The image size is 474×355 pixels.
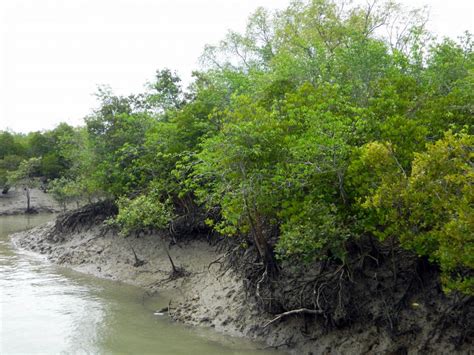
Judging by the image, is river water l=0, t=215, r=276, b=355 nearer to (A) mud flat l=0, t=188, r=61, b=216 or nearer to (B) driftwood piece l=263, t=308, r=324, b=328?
(B) driftwood piece l=263, t=308, r=324, b=328

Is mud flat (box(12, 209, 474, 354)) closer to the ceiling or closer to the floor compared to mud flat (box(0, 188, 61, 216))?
closer to the floor

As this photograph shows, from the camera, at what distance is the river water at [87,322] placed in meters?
12.1

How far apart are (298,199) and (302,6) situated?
18.7 metres

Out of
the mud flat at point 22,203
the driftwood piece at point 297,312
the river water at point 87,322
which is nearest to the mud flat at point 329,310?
the driftwood piece at point 297,312

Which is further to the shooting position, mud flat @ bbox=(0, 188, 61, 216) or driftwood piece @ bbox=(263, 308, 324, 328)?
mud flat @ bbox=(0, 188, 61, 216)

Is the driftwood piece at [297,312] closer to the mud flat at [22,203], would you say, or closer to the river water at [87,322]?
the river water at [87,322]

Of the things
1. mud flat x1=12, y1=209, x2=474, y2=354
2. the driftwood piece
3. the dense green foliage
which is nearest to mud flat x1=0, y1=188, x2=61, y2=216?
the dense green foliage

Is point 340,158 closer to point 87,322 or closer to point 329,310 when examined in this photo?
point 329,310

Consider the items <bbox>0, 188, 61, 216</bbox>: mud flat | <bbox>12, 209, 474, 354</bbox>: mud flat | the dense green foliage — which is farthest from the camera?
<bbox>0, 188, 61, 216</bbox>: mud flat

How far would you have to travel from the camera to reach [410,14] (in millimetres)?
25016

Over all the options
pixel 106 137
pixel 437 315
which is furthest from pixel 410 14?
pixel 437 315

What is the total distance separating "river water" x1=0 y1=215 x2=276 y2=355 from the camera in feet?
39.8

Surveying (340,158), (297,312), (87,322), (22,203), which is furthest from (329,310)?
(22,203)

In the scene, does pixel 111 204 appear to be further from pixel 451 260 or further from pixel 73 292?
pixel 451 260
